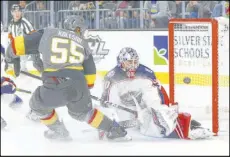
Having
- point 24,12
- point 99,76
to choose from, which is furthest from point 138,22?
point 24,12

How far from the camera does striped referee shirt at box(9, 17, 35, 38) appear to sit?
26.2 feet

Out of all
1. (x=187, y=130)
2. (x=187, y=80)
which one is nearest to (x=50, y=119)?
(x=187, y=130)

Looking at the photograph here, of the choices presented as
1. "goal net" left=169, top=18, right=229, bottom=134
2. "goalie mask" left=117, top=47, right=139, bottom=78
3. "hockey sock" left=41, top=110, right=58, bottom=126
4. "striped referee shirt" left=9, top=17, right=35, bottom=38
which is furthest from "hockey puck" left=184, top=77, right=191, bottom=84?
"striped referee shirt" left=9, top=17, right=35, bottom=38

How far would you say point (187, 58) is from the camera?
232 inches

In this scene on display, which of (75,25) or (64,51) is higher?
(75,25)

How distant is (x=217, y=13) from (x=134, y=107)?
323cm

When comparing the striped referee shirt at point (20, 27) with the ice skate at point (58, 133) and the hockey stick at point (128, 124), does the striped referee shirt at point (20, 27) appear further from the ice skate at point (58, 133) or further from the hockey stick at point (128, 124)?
the ice skate at point (58, 133)

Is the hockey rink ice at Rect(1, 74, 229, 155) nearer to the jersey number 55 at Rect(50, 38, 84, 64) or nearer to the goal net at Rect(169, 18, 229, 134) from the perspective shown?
the goal net at Rect(169, 18, 229, 134)

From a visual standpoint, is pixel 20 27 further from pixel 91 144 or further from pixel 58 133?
pixel 91 144

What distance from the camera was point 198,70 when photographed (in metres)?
5.89

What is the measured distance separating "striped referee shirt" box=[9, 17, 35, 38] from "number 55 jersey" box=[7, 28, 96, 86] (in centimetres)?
340

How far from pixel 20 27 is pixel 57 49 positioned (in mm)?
3617

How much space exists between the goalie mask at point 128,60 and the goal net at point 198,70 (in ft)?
1.27

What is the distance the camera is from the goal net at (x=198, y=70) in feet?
17.5
